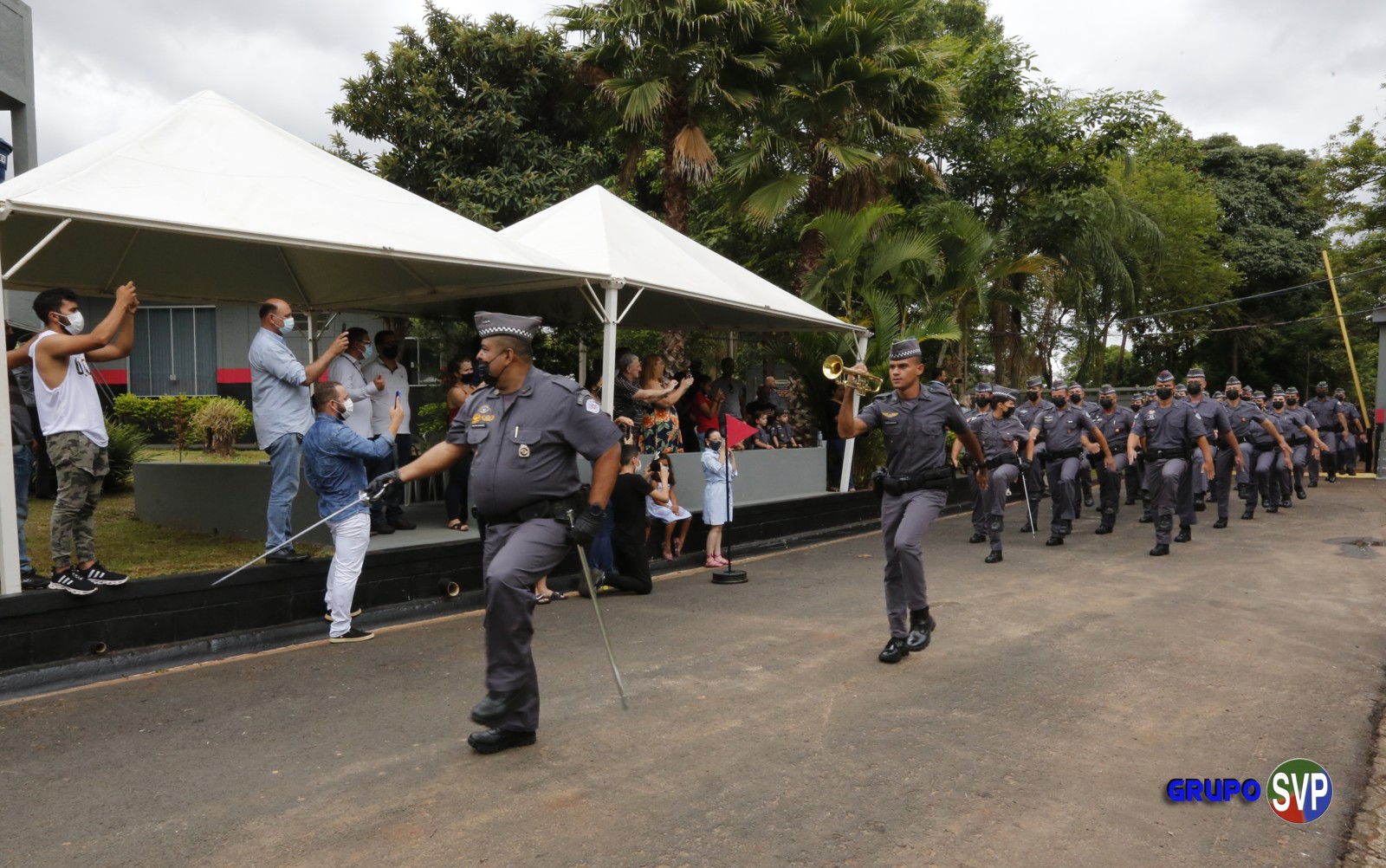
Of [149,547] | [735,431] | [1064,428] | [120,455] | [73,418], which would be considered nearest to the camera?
[73,418]

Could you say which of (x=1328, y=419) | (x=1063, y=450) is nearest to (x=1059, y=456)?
(x=1063, y=450)

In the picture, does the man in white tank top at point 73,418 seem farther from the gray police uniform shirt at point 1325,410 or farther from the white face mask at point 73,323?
the gray police uniform shirt at point 1325,410

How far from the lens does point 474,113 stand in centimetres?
1869

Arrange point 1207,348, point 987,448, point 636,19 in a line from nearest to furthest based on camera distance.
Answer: point 987,448 < point 636,19 < point 1207,348

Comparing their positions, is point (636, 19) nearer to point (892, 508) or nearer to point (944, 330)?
point (944, 330)

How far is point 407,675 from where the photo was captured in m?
6.55

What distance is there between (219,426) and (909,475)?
13.9 metres

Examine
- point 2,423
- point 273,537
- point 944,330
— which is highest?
point 944,330

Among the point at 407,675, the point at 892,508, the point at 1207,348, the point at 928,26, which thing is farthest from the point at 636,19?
the point at 1207,348

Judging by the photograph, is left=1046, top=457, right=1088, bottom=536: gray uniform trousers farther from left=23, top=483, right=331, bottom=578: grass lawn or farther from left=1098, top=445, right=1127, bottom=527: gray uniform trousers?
left=23, top=483, right=331, bottom=578: grass lawn

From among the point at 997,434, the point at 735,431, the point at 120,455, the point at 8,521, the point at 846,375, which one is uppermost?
the point at 846,375

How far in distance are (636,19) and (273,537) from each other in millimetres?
10203

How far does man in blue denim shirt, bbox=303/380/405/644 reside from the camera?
7309 mm

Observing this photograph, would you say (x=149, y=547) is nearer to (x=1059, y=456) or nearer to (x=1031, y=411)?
(x=1059, y=456)
